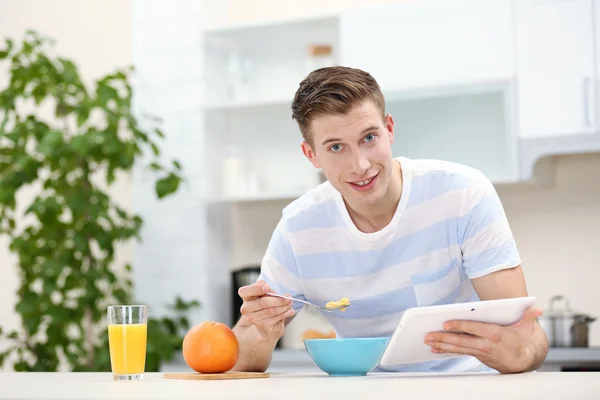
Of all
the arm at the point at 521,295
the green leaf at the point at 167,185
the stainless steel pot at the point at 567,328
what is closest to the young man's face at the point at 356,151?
the arm at the point at 521,295

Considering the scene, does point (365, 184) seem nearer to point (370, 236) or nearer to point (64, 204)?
point (370, 236)

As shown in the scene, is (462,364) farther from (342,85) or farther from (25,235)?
(25,235)

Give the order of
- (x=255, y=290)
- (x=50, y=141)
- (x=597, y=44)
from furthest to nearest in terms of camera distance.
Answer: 1. (x=50, y=141)
2. (x=597, y=44)
3. (x=255, y=290)

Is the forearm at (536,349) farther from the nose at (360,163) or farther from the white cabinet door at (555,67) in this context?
the white cabinet door at (555,67)

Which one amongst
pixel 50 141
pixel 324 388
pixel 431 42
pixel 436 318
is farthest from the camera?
pixel 431 42

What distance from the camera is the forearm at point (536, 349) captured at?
1.78 metres

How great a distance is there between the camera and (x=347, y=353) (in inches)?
68.7

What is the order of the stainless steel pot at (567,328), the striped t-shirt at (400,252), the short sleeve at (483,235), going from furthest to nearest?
the stainless steel pot at (567,328)
the striped t-shirt at (400,252)
the short sleeve at (483,235)

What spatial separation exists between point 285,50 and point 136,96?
0.75 m

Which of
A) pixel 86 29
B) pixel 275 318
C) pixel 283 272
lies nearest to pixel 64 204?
pixel 86 29

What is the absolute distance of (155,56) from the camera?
4.32 meters

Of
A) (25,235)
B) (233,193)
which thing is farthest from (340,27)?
(25,235)

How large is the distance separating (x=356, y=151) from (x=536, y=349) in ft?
1.96

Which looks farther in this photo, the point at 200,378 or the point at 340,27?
the point at 340,27
